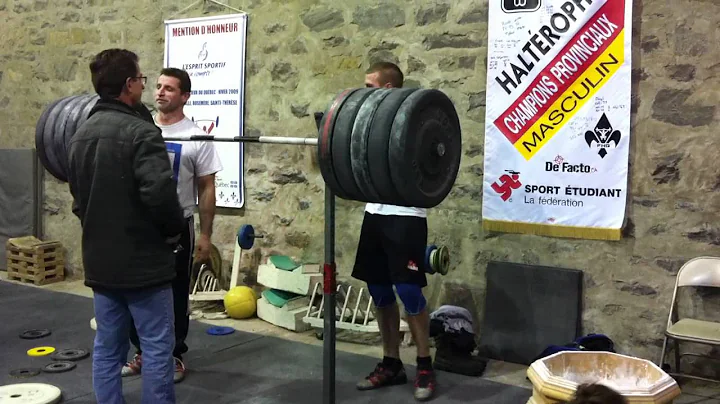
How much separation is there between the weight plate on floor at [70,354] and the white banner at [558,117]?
7.92 feet

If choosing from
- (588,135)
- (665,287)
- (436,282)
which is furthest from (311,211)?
(665,287)

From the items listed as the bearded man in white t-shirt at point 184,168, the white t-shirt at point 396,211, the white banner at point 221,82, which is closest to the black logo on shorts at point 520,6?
the white t-shirt at point 396,211

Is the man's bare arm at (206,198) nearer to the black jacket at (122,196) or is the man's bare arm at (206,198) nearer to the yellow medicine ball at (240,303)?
the black jacket at (122,196)

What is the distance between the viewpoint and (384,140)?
246cm

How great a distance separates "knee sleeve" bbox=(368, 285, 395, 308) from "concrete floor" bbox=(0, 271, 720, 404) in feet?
1.85

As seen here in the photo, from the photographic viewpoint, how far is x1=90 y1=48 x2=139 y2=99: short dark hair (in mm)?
2664

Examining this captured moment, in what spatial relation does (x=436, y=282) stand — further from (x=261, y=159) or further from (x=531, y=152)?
(x=261, y=159)

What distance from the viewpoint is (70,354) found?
4.02 meters

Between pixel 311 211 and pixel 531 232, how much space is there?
5.07 ft

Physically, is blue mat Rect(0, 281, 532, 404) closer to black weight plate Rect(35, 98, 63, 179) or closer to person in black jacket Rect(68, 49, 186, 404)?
person in black jacket Rect(68, 49, 186, 404)

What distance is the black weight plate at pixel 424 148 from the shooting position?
246 cm

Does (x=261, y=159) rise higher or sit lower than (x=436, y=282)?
higher

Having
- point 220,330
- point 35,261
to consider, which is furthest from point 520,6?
point 35,261

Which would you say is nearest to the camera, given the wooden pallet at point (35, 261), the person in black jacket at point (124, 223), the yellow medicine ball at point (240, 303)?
the person in black jacket at point (124, 223)
